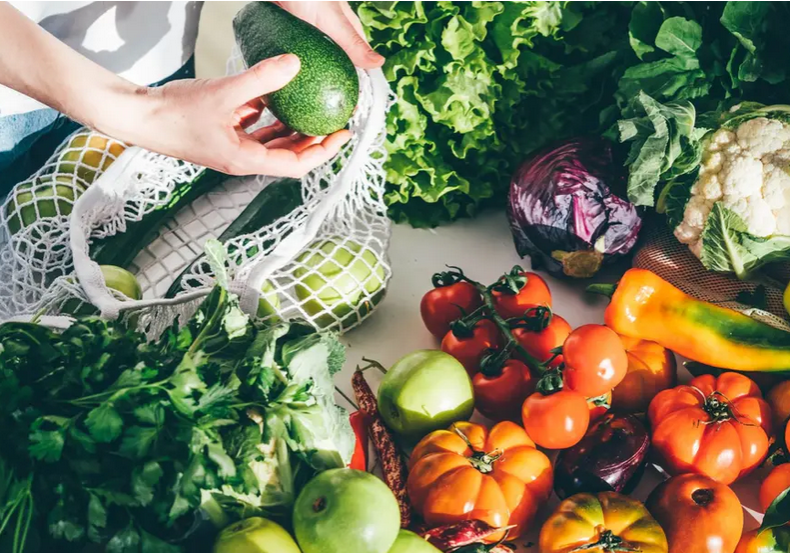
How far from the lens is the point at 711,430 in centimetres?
90

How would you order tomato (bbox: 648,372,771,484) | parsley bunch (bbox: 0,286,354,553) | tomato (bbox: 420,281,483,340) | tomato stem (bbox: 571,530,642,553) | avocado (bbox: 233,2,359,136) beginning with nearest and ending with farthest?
parsley bunch (bbox: 0,286,354,553) < tomato stem (bbox: 571,530,642,553) < tomato (bbox: 648,372,771,484) < avocado (bbox: 233,2,359,136) < tomato (bbox: 420,281,483,340)

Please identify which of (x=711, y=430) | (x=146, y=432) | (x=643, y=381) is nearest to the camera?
(x=146, y=432)

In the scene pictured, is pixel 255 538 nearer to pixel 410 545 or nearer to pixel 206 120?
pixel 410 545

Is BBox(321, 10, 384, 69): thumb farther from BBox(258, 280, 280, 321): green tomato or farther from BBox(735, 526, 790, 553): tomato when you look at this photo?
BBox(735, 526, 790, 553): tomato

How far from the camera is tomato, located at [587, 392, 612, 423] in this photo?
97 centimetres

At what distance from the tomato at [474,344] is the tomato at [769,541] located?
402 mm

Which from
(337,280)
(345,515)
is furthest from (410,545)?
(337,280)

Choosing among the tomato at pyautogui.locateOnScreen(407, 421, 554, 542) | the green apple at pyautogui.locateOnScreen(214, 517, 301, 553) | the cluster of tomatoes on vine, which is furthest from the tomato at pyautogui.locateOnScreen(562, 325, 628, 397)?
the green apple at pyautogui.locateOnScreen(214, 517, 301, 553)

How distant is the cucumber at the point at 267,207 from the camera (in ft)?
3.77

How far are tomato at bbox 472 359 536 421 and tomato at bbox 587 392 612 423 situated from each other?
0.08m

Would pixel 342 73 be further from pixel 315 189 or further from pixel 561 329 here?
pixel 561 329

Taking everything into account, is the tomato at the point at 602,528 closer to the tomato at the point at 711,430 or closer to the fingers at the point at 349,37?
the tomato at the point at 711,430

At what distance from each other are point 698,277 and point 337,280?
1.94ft

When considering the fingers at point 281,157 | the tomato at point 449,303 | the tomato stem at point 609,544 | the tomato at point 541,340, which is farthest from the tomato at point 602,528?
the fingers at point 281,157
